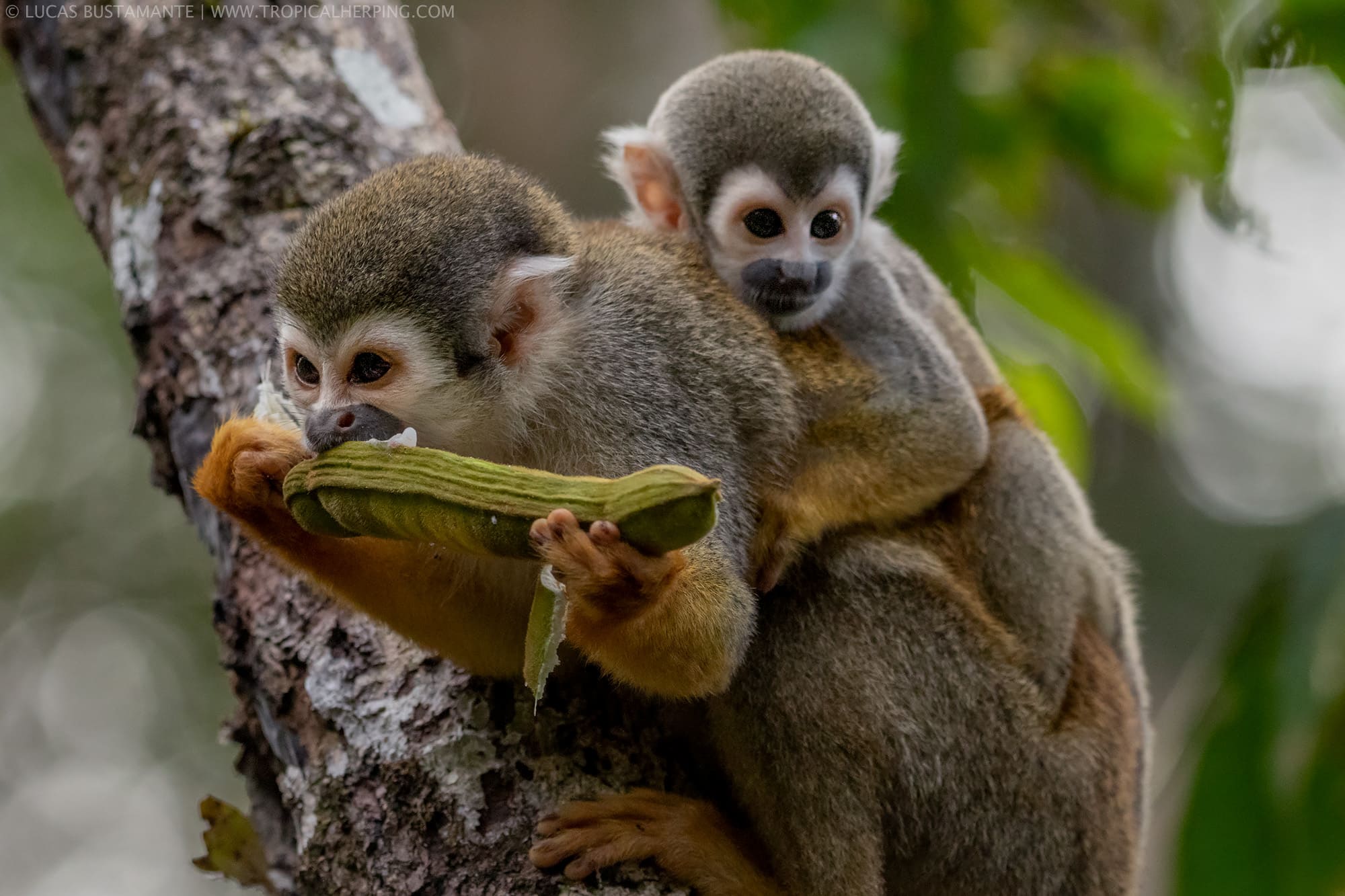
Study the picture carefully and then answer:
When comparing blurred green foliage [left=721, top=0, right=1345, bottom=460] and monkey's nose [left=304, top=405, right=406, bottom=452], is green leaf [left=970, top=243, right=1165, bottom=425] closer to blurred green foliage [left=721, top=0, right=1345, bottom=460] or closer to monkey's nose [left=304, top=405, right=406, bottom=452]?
blurred green foliage [left=721, top=0, right=1345, bottom=460]

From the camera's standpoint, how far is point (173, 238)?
11.1 feet

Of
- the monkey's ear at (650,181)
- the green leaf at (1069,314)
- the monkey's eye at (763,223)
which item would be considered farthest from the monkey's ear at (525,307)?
the green leaf at (1069,314)

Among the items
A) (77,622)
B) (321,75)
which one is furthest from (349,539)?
(77,622)

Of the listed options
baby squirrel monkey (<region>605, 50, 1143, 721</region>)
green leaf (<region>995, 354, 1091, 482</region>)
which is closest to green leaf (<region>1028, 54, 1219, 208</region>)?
green leaf (<region>995, 354, 1091, 482</region>)

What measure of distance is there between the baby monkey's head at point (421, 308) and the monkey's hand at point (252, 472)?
111 millimetres

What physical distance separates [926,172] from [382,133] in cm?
180

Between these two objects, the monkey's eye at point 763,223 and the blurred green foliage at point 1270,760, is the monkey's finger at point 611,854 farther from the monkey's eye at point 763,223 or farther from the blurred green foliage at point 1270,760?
the blurred green foliage at point 1270,760

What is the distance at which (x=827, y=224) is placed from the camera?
3477mm

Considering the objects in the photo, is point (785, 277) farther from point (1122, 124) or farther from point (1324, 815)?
point (1324, 815)

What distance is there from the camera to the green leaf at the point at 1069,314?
4.37 meters

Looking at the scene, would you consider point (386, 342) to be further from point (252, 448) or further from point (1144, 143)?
point (1144, 143)

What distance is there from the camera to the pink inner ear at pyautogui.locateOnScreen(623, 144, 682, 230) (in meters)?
3.64

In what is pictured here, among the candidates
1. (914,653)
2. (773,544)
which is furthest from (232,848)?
(914,653)

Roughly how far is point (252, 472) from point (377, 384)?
361 mm
